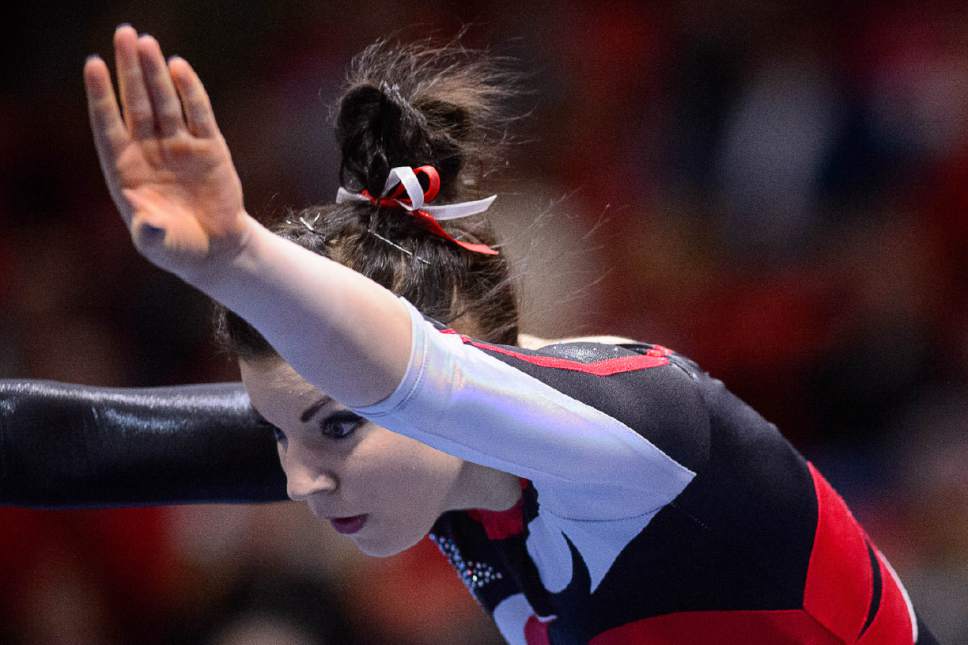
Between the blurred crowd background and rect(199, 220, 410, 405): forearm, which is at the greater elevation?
rect(199, 220, 410, 405): forearm

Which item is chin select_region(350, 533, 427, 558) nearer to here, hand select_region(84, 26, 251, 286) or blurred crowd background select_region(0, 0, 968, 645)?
hand select_region(84, 26, 251, 286)

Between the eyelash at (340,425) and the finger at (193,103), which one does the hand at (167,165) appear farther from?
the eyelash at (340,425)

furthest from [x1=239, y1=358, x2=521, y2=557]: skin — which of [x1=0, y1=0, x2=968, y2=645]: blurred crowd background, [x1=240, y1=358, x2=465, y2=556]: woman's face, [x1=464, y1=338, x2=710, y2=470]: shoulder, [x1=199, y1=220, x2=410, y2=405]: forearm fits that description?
[x1=0, y1=0, x2=968, y2=645]: blurred crowd background

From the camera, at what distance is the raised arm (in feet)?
2.17

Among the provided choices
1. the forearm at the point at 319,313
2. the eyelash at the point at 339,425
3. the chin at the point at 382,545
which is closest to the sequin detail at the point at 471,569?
the chin at the point at 382,545

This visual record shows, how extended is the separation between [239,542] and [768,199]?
1226mm

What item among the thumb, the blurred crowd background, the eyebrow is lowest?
the blurred crowd background

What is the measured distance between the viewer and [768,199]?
247cm

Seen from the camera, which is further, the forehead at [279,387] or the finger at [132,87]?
the forehead at [279,387]

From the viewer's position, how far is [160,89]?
2.18 ft

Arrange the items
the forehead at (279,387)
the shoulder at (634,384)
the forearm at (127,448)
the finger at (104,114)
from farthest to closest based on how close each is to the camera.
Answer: the forearm at (127,448), the forehead at (279,387), the shoulder at (634,384), the finger at (104,114)

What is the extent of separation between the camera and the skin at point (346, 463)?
1.01 m

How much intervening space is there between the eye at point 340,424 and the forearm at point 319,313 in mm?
281

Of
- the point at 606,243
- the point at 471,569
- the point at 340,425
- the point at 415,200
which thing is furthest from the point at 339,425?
the point at 606,243
